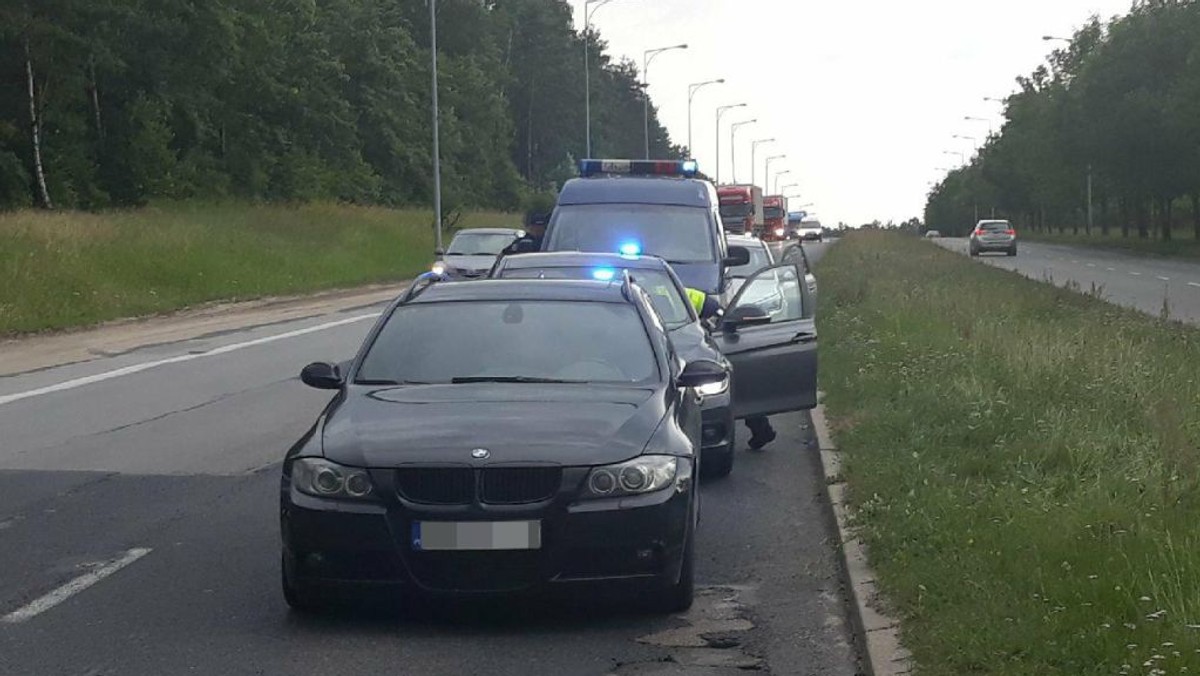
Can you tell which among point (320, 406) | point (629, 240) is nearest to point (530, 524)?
point (320, 406)

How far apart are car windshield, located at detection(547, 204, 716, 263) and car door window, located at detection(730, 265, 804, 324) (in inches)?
130

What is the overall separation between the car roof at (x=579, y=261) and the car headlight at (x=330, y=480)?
5.63 m

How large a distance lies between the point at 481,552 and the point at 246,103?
68.1 metres

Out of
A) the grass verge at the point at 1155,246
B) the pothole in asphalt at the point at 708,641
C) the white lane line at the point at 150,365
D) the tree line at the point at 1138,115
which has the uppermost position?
the tree line at the point at 1138,115

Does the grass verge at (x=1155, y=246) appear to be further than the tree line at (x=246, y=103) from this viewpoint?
Yes

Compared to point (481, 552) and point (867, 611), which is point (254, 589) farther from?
point (867, 611)

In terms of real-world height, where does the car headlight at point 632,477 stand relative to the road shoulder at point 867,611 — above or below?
above

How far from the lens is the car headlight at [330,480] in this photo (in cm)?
714

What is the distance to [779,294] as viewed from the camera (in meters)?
14.5

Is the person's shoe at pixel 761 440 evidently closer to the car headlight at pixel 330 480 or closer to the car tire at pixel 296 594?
the car tire at pixel 296 594

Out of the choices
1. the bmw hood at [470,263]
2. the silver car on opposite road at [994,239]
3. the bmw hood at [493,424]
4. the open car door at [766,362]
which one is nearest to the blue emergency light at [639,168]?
the bmw hood at [470,263]

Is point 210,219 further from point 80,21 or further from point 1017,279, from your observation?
point 1017,279

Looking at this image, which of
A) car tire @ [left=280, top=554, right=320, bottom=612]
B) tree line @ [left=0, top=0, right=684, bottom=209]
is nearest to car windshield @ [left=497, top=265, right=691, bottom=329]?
car tire @ [left=280, top=554, right=320, bottom=612]

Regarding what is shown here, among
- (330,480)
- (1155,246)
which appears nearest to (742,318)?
(330,480)
